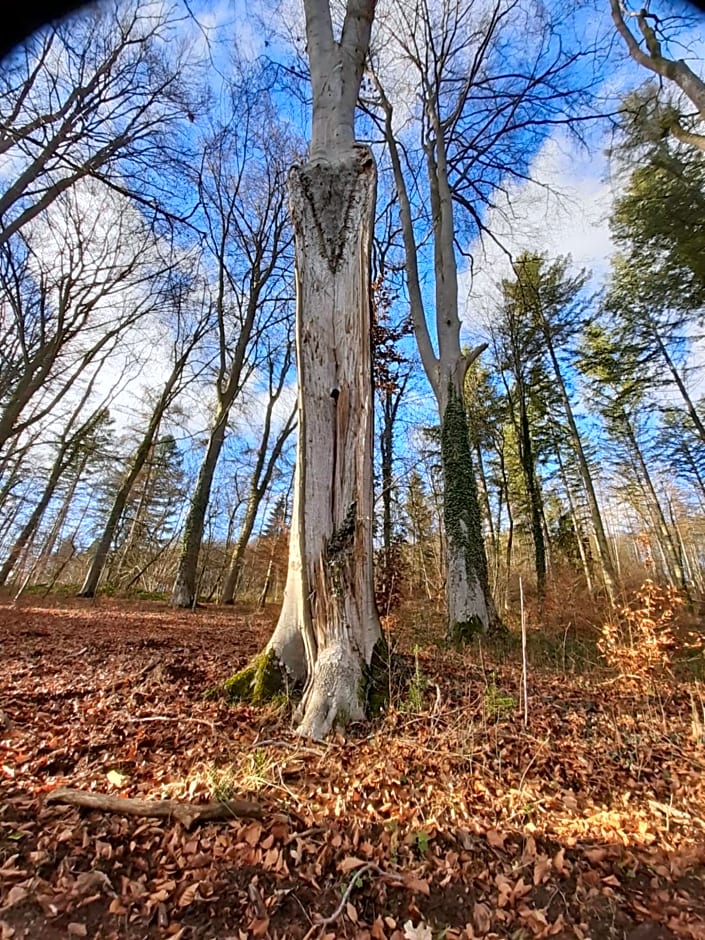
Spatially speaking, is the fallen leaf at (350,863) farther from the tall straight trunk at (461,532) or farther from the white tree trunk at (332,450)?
the tall straight trunk at (461,532)

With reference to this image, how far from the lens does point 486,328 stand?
1590 centimetres

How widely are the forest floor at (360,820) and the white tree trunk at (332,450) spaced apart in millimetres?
401

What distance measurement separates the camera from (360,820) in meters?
1.99

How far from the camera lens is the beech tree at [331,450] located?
9.51 ft

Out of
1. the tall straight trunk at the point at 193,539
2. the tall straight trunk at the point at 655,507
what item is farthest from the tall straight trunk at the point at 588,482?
the tall straight trunk at the point at 193,539

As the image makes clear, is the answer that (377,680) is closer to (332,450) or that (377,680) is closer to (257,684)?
(257,684)

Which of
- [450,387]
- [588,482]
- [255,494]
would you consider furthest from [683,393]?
[255,494]

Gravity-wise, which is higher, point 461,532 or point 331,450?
point 461,532

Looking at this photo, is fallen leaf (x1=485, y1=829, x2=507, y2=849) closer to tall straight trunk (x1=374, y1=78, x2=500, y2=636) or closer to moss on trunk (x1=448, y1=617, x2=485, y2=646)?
moss on trunk (x1=448, y1=617, x2=485, y2=646)

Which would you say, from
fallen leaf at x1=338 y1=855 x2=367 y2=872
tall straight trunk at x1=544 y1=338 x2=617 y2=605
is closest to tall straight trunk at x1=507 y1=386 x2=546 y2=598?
tall straight trunk at x1=544 y1=338 x2=617 y2=605

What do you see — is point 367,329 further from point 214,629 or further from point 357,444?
point 214,629

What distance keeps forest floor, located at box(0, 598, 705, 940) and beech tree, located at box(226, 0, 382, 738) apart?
1.18 ft

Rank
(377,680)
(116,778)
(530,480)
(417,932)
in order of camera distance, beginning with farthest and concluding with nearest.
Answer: (530,480) < (377,680) < (116,778) < (417,932)

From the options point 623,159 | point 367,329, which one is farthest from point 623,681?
point 623,159
